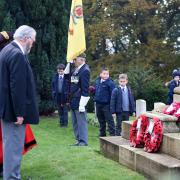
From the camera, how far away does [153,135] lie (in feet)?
23.8

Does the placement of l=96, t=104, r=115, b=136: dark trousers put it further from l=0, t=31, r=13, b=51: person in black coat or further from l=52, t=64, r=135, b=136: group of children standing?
l=0, t=31, r=13, b=51: person in black coat

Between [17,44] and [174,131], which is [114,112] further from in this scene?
[17,44]

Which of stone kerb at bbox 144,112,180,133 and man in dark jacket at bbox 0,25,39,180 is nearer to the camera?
man in dark jacket at bbox 0,25,39,180

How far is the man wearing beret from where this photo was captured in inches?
379

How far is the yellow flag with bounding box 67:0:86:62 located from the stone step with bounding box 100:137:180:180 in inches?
137

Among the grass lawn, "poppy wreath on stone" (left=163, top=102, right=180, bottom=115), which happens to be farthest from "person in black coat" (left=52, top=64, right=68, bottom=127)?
"poppy wreath on stone" (left=163, top=102, right=180, bottom=115)

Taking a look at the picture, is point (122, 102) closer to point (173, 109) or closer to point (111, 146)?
point (111, 146)

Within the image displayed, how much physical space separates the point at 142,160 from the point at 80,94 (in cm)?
308

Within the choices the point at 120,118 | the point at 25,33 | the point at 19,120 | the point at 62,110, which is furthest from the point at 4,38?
the point at 62,110

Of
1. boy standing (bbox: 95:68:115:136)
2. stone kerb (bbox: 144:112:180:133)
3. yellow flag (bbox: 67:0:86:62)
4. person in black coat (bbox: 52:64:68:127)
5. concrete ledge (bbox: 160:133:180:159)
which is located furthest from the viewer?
person in black coat (bbox: 52:64:68:127)

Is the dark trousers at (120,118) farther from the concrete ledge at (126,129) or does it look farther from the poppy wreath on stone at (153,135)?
the poppy wreath on stone at (153,135)

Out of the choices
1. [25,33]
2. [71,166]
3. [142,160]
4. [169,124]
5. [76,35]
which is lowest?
[71,166]

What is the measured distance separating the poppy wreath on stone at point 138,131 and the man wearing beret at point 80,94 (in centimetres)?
179

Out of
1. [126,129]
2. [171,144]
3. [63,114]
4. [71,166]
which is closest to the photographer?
[171,144]
